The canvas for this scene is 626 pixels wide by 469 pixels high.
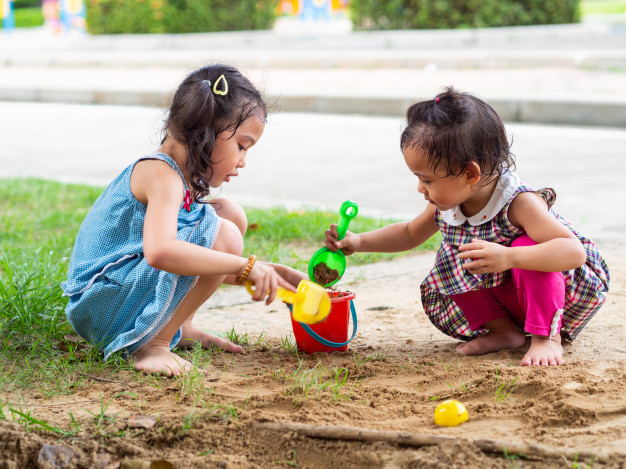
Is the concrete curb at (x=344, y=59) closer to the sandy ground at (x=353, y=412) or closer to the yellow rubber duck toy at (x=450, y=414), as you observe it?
the sandy ground at (x=353, y=412)

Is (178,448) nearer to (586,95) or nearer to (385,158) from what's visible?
(385,158)

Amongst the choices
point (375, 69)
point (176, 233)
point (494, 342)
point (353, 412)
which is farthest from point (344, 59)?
point (353, 412)

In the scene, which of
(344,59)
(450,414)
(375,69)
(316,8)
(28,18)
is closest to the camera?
(450,414)

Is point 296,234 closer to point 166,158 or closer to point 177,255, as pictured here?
point 166,158

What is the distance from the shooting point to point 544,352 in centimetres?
245

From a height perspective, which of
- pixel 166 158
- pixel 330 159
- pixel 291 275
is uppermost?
pixel 166 158

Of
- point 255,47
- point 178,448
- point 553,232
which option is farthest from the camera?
point 255,47

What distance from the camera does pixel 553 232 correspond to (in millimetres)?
2414

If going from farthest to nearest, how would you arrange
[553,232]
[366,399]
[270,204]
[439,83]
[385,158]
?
[439,83]
[385,158]
[270,204]
[553,232]
[366,399]

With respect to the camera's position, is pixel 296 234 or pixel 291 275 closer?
pixel 291 275

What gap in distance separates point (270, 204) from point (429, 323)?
2.18 meters

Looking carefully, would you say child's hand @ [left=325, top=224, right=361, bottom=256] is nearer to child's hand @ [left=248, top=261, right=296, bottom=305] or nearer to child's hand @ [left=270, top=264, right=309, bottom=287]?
child's hand @ [left=270, top=264, right=309, bottom=287]

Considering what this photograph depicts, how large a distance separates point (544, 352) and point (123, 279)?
4.27 feet

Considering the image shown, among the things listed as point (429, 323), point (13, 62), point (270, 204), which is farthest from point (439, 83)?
point (13, 62)
